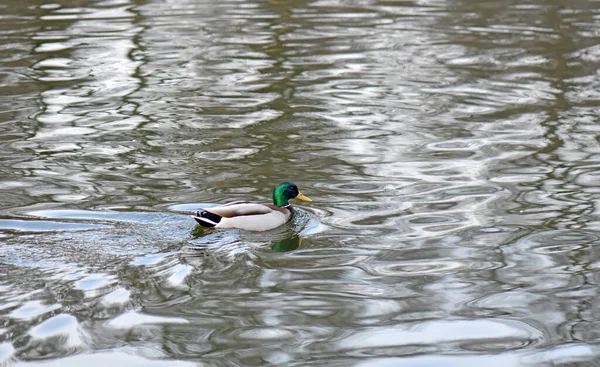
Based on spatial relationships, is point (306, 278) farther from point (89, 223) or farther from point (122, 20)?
point (122, 20)

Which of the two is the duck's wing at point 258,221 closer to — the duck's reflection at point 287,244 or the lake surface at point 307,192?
the lake surface at point 307,192

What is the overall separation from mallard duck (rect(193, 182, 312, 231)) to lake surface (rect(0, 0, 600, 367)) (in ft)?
0.35

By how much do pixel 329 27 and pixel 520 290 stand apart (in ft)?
33.1

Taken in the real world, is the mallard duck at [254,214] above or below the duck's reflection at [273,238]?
above

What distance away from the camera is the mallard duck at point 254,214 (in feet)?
25.7

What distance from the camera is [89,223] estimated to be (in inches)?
311

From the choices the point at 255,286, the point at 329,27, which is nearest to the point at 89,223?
the point at 255,286

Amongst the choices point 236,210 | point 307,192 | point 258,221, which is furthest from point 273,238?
point 307,192

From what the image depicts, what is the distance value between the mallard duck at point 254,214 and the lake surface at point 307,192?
11cm

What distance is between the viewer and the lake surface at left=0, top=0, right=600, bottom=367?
6.19 m

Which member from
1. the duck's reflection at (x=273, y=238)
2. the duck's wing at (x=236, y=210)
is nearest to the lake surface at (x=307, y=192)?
the duck's reflection at (x=273, y=238)

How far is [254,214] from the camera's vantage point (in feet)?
26.2

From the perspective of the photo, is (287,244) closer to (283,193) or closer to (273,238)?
(273,238)

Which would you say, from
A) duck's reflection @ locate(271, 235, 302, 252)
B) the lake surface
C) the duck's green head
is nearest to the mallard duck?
the duck's green head
